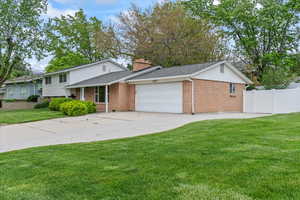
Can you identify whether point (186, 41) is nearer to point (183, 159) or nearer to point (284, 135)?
point (284, 135)

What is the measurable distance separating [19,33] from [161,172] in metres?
23.3

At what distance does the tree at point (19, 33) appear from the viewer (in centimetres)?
2120

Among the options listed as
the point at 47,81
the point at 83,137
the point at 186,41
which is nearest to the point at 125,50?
the point at 186,41

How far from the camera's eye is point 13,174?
404 cm

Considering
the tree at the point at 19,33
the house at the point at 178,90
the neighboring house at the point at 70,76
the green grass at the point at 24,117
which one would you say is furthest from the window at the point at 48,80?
the green grass at the point at 24,117

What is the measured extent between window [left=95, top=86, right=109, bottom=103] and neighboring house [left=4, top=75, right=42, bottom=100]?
996cm

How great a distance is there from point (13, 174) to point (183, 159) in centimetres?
292

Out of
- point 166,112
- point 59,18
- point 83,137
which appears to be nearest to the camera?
point 83,137

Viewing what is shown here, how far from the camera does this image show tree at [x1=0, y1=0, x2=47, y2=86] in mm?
21203

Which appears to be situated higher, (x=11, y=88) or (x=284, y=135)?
(x=11, y=88)

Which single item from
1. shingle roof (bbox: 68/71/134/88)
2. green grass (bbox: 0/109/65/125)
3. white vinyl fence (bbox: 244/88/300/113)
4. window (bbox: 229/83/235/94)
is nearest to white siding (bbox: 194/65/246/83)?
window (bbox: 229/83/235/94)

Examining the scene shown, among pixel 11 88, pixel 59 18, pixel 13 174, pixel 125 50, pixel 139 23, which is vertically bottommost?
pixel 13 174

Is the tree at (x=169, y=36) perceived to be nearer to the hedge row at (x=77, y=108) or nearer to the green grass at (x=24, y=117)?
the hedge row at (x=77, y=108)

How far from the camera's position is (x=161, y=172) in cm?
372
